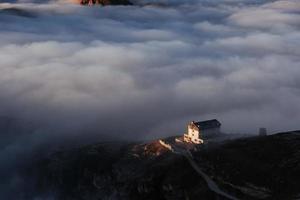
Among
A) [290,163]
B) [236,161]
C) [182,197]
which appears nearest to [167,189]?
[182,197]

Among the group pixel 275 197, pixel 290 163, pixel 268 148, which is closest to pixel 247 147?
pixel 268 148

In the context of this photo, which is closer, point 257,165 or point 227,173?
point 227,173

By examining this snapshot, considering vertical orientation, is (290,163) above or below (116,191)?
above

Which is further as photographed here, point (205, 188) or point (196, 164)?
point (196, 164)

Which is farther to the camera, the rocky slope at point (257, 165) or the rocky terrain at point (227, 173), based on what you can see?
the rocky terrain at point (227, 173)

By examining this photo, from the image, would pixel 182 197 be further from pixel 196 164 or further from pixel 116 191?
pixel 116 191

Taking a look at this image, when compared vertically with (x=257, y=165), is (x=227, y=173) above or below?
below

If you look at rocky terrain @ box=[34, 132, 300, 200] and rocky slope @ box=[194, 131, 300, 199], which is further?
rocky terrain @ box=[34, 132, 300, 200]

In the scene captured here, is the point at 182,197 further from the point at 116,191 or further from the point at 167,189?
the point at 116,191

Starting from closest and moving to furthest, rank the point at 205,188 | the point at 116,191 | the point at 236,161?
the point at 205,188
the point at 236,161
the point at 116,191

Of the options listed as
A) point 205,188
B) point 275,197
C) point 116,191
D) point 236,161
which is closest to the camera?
point 275,197
